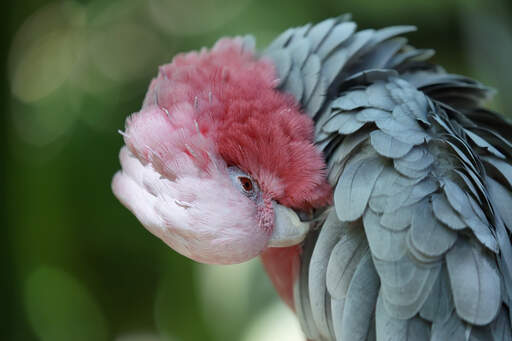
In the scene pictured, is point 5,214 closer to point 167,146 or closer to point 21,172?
point 21,172

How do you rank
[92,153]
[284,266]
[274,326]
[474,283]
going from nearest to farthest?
[474,283] → [284,266] → [274,326] → [92,153]

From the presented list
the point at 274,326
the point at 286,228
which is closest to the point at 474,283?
the point at 286,228

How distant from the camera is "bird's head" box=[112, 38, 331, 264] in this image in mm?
347

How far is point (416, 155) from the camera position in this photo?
344mm

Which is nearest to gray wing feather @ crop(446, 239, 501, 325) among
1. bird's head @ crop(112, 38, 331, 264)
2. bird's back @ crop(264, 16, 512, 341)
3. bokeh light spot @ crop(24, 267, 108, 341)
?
bird's back @ crop(264, 16, 512, 341)

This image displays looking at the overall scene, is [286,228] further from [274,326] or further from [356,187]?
[274,326]

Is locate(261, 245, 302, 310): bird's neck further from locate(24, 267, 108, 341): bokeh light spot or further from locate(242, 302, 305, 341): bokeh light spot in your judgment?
locate(24, 267, 108, 341): bokeh light spot

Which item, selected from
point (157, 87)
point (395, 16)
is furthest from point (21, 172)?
point (395, 16)

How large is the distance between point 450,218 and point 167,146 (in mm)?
221

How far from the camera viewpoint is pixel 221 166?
1.19 ft

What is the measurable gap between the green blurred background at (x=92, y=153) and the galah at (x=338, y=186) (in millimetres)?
684

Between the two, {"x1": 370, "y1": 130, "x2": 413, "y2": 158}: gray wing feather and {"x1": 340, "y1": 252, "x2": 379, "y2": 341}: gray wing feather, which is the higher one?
{"x1": 370, "y1": 130, "x2": 413, "y2": 158}: gray wing feather

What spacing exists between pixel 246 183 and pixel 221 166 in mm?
28

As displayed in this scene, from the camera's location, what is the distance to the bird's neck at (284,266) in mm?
430
